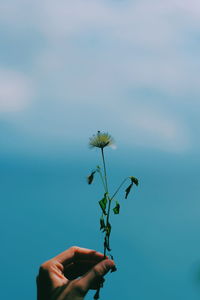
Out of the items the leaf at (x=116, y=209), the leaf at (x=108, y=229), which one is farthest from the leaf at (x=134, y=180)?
the leaf at (x=108, y=229)

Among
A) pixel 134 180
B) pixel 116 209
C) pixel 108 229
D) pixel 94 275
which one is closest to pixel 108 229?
pixel 108 229

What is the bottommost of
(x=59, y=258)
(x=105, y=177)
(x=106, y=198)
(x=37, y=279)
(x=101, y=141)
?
(x=37, y=279)

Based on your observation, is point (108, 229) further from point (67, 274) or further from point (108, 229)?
point (67, 274)

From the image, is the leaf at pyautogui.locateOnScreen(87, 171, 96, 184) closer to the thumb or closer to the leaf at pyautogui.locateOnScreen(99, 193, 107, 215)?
the leaf at pyautogui.locateOnScreen(99, 193, 107, 215)

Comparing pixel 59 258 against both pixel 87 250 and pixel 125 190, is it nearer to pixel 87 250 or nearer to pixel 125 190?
pixel 87 250

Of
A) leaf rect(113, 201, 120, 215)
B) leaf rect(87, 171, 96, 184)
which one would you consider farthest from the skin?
leaf rect(87, 171, 96, 184)

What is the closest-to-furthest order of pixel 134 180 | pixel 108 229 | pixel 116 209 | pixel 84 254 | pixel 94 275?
pixel 94 275 < pixel 108 229 < pixel 116 209 < pixel 134 180 < pixel 84 254

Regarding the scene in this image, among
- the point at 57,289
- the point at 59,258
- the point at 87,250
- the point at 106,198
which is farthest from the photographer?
the point at 87,250

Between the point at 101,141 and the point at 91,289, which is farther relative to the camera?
the point at 101,141

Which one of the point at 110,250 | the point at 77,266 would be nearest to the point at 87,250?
the point at 77,266
